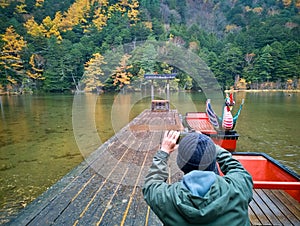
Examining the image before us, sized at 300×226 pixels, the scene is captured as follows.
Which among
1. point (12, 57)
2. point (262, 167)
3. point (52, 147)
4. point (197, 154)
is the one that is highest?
point (12, 57)

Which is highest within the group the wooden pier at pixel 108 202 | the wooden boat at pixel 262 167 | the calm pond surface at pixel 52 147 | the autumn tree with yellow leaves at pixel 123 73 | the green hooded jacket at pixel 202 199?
the autumn tree with yellow leaves at pixel 123 73

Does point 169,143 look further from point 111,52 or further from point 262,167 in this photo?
point 111,52

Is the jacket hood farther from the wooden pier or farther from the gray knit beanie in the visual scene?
the wooden pier

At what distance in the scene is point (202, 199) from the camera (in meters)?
0.80

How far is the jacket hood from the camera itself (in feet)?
2.61

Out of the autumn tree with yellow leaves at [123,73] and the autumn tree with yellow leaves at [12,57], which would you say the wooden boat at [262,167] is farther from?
the autumn tree with yellow leaves at [12,57]

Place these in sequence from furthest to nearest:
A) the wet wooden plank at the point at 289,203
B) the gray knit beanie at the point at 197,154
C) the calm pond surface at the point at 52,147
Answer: the calm pond surface at the point at 52,147, the wet wooden plank at the point at 289,203, the gray knit beanie at the point at 197,154

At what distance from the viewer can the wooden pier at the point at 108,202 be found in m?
2.17

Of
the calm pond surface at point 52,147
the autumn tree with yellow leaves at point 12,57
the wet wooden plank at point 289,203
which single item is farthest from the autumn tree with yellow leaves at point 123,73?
the wet wooden plank at point 289,203

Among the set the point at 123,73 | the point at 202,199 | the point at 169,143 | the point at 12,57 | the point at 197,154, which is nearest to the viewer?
the point at 202,199

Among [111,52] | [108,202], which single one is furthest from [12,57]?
[108,202]

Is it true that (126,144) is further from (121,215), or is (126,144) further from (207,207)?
(207,207)

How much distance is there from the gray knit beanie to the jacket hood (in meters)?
0.07

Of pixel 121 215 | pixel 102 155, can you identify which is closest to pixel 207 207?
pixel 121 215
